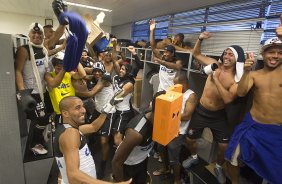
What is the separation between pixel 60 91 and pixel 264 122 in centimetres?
217

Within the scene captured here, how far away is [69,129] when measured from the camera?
141cm

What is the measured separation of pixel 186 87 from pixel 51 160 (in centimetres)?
190

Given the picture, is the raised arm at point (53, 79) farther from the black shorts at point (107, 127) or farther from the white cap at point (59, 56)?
the black shorts at point (107, 127)

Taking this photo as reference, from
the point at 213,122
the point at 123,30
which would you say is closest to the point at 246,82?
the point at 213,122

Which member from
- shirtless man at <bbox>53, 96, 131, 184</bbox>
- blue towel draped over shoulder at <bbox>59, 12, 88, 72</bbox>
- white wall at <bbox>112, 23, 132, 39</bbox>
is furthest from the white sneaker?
white wall at <bbox>112, 23, 132, 39</bbox>

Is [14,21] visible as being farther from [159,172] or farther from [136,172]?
[136,172]

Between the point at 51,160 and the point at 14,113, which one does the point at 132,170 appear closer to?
the point at 51,160

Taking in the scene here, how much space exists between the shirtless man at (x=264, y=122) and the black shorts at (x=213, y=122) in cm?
34

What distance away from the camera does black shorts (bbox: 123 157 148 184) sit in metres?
2.05

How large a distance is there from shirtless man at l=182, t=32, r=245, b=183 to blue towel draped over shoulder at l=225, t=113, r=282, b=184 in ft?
1.12

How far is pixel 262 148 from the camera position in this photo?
1813mm

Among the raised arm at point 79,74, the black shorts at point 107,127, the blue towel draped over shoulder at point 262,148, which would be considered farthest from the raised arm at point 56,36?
the blue towel draped over shoulder at point 262,148

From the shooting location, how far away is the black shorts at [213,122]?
2.34m

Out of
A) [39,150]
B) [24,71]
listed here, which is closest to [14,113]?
[24,71]
